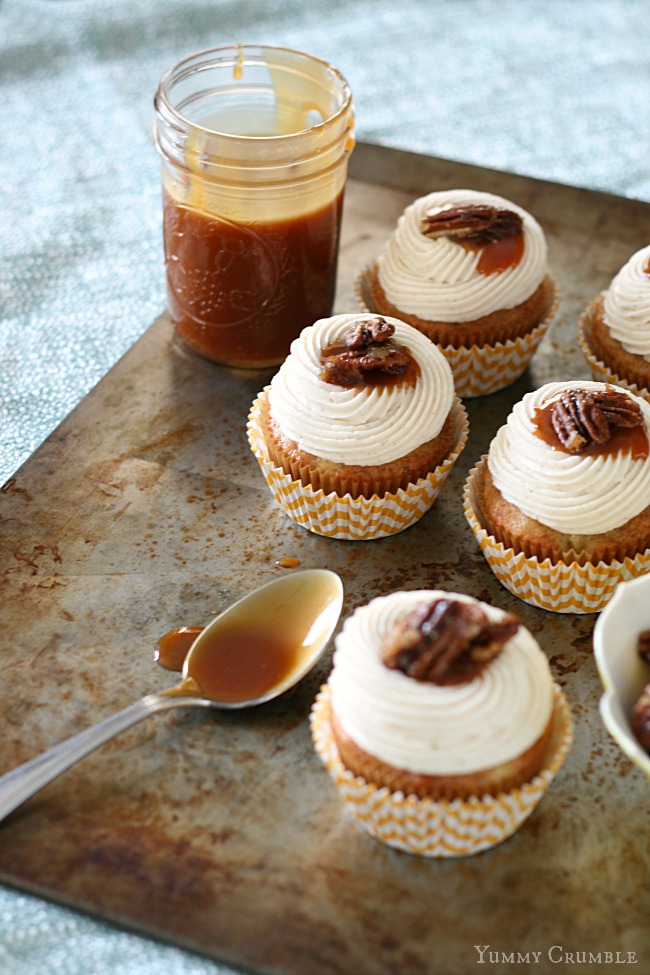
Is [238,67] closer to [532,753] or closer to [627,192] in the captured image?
[627,192]

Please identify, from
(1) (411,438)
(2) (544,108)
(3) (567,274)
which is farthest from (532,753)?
(2) (544,108)

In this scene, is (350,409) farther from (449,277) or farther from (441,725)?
(441,725)

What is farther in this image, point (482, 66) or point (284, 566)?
point (482, 66)

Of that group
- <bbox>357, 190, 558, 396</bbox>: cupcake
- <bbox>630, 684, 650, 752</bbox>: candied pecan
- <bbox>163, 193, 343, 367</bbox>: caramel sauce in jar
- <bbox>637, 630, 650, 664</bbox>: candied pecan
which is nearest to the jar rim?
<bbox>163, 193, 343, 367</bbox>: caramel sauce in jar

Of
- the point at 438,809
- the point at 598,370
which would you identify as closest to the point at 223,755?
the point at 438,809

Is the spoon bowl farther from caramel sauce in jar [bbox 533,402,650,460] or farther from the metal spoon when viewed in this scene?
caramel sauce in jar [bbox 533,402,650,460]
